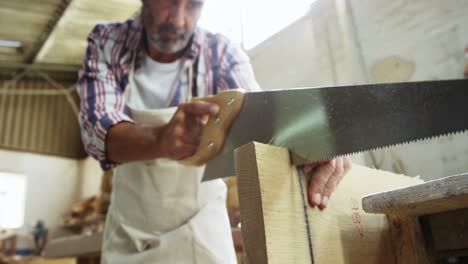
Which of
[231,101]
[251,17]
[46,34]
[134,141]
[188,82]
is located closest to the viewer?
[231,101]

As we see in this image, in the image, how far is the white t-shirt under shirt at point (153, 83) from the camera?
155 cm

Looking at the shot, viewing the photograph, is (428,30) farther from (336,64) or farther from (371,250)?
(371,250)

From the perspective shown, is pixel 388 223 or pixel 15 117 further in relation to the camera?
pixel 15 117

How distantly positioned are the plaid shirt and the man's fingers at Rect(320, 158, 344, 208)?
0.71 meters

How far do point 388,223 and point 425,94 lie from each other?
14.2 inches

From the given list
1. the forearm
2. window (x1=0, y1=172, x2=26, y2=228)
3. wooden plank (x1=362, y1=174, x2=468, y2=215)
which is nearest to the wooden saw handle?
the forearm

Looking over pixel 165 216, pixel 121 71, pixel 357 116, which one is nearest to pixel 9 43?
pixel 121 71

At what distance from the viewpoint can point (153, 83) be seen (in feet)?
5.17

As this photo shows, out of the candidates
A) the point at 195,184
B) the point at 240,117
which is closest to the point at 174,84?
Result: the point at 195,184

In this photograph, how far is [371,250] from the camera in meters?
0.90

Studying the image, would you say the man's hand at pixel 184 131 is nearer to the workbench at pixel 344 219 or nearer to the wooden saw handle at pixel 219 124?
the wooden saw handle at pixel 219 124

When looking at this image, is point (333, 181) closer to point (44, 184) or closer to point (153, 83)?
point (153, 83)

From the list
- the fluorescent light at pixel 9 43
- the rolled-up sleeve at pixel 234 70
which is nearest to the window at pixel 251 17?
the rolled-up sleeve at pixel 234 70

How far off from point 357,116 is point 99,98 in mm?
894
